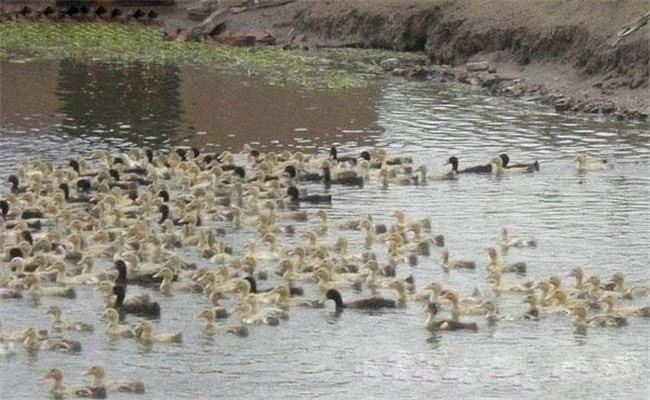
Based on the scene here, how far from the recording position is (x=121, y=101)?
108ft

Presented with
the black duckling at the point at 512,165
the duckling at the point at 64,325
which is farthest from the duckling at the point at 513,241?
the duckling at the point at 64,325

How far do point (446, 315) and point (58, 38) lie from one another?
91.4 feet

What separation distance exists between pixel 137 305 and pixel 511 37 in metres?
20.8

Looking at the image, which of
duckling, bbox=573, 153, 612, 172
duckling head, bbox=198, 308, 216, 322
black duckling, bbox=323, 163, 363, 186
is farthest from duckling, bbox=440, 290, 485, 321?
duckling, bbox=573, 153, 612, 172

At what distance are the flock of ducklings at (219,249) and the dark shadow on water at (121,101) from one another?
3.70m

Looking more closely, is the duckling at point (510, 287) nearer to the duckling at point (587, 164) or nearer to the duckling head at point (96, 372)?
the duckling head at point (96, 372)

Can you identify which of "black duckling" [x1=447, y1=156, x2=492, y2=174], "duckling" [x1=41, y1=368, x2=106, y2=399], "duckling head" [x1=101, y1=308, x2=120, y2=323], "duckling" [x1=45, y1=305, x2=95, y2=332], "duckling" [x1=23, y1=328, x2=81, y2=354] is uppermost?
"black duckling" [x1=447, y1=156, x2=492, y2=174]

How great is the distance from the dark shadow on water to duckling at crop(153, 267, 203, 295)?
9.78 meters

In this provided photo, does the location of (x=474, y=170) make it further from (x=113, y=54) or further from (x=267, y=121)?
(x=113, y=54)

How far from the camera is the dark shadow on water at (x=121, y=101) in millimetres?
29109

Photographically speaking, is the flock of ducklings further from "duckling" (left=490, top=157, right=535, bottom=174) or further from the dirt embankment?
the dirt embankment

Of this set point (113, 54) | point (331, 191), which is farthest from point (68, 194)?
point (113, 54)

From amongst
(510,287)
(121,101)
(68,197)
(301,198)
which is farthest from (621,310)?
(121,101)

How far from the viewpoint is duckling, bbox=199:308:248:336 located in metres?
16.6
